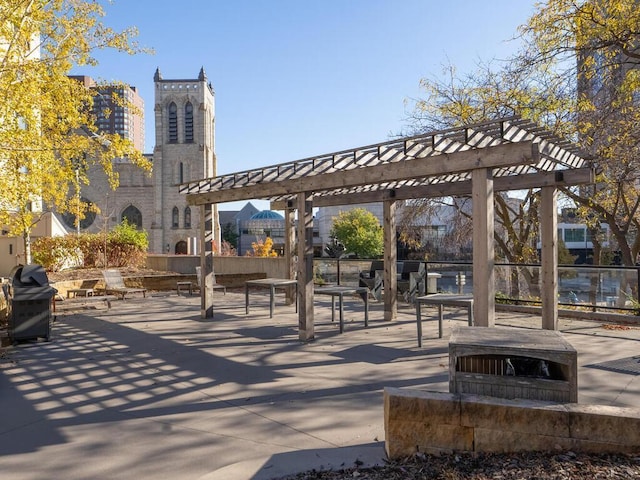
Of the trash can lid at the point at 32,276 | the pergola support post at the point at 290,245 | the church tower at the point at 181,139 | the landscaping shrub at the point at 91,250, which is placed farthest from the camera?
the church tower at the point at 181,139

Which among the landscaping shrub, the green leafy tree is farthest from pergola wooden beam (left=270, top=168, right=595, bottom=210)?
the green leafy tree

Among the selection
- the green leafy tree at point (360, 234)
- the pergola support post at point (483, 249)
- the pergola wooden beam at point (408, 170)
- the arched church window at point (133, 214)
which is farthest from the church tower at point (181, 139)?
the pergola support post at point (483, 249)

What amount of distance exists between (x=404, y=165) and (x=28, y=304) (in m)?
6.49

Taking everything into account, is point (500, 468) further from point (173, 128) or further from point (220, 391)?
point (173, 128)

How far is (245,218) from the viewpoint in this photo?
93625 millimetres

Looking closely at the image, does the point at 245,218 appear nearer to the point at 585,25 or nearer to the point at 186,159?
the point at 186,159

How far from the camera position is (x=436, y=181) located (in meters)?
10.3

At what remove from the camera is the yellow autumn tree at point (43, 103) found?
319 inches

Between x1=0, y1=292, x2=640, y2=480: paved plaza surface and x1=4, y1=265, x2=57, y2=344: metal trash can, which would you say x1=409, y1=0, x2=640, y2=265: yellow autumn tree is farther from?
x1=4, y1=265, x2=57, y2=344: metal trash can

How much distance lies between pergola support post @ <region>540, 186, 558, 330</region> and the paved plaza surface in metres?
0.47

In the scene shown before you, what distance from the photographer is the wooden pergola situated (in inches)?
235

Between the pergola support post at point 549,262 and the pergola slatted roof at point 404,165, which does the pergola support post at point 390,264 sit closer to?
the pergola slatted roof at point 404,165

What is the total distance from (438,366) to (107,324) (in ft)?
23.1

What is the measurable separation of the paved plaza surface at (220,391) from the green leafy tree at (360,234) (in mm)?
41706
